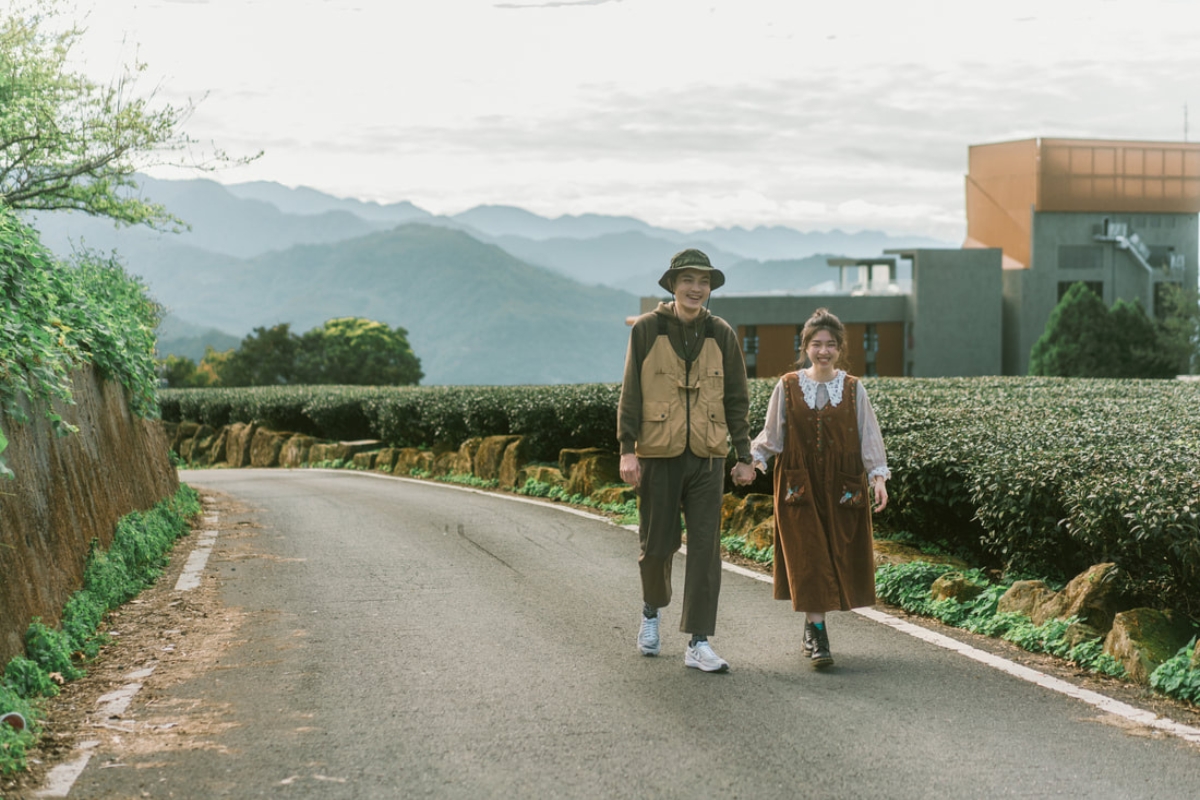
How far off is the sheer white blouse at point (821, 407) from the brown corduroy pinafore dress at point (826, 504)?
0.03 m

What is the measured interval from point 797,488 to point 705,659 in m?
1.06

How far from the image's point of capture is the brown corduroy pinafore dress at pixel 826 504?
6.34 meters

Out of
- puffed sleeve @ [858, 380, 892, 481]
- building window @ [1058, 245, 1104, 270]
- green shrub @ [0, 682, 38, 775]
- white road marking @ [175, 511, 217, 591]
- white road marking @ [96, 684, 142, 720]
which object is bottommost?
white road marking @ [96, 684, 142, 720]

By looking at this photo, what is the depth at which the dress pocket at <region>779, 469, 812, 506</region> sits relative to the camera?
6375mm

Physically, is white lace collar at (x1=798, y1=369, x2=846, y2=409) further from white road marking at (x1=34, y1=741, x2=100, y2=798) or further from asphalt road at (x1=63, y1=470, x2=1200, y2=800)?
white road marking at (x1=34, y1=741, x2=100, y2=798)


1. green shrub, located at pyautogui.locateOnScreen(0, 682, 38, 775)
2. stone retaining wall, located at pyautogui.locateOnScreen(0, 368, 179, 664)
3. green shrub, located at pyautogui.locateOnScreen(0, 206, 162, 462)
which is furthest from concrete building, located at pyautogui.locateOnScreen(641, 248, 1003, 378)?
green shrub, located at pyautogui.locateOnScreen(0, 682, 38, 775)

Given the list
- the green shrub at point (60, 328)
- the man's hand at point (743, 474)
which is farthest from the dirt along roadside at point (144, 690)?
the man's hand at point (743, 474)

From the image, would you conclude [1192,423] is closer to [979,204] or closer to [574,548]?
[574,548]

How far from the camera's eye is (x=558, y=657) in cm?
627

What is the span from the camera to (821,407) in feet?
21.1

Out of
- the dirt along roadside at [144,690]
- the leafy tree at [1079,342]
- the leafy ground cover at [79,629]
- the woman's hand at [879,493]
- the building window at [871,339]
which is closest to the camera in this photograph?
the dirt along roadside at [144,690]

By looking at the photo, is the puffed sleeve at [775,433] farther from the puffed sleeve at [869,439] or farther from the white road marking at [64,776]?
the white road marking at [64,776]

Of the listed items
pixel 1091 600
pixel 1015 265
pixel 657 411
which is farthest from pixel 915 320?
pixel 657 411

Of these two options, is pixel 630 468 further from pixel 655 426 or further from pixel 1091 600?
pixel 1091 600
